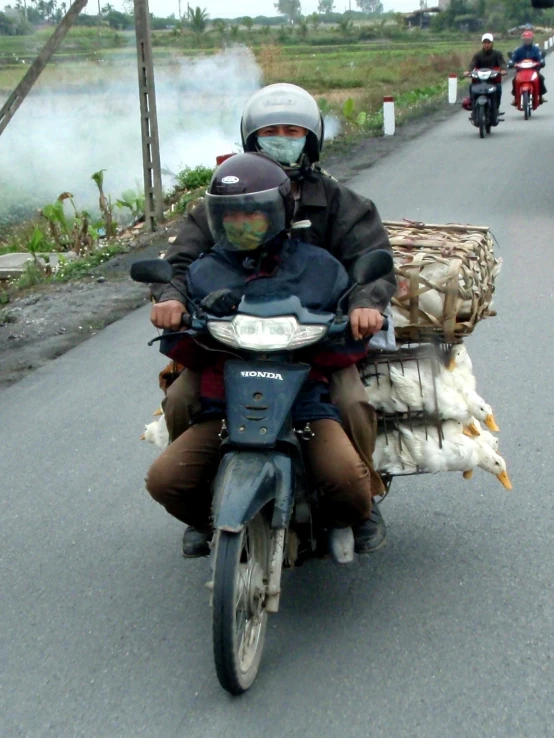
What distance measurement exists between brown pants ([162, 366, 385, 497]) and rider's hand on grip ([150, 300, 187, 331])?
25 cm

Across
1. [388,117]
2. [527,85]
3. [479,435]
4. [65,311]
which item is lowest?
[388,117]

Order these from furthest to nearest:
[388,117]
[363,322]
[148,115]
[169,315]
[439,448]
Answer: [388,117] < [148,115] < [439,448] < [169,315] < [363,322]

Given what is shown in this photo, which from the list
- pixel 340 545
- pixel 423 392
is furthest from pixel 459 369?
pixel 340 545

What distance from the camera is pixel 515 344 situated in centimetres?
726

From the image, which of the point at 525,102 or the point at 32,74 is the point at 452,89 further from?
the point at 32,74

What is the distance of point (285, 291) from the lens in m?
3.49

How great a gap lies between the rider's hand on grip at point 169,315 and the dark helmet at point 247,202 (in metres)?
0.25

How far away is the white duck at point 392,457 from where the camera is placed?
12.9 feet

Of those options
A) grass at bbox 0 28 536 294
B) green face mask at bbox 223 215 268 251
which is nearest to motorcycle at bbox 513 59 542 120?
grass at bbox 0 28 536 294

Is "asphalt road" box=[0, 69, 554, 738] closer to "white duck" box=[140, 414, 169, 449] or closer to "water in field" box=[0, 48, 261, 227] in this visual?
"white duck" box=[140, 414, 169, 449]

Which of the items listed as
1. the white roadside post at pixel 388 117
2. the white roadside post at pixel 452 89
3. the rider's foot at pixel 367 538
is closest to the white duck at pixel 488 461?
the rider's foot at pixel 367 538

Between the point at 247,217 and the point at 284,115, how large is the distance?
27.5 inches

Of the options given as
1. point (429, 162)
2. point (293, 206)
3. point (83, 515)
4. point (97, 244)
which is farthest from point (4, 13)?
point (293, 206)

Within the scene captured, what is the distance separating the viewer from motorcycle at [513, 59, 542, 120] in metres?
22.7
